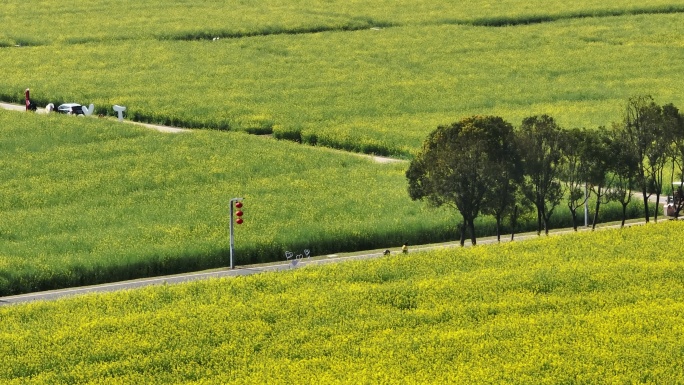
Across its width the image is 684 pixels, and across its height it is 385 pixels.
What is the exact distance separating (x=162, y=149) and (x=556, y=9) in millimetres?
71435

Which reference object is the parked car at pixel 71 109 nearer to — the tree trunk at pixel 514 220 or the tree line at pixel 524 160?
the tree line at pixel 524 160

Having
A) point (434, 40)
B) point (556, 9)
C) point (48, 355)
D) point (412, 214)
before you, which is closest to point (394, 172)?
point (412, 214)

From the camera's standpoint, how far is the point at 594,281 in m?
51.8

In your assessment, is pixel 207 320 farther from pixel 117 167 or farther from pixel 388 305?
pixel 117 167

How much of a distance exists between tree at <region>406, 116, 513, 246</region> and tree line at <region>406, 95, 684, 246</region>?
0.04m

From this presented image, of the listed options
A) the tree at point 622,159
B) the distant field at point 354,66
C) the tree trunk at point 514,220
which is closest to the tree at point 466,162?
the tree trunk at point 514,220

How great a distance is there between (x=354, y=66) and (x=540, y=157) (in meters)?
58.6

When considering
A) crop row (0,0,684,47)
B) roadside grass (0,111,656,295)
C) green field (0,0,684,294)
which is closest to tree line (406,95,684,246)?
roadside grass (0,111,656,295)

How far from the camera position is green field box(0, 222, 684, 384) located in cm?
4269

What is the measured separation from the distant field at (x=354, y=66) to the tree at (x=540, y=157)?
2513 centimetres

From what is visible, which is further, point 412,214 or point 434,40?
point 434,40

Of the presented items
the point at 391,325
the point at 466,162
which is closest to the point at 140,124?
the point at 466,162

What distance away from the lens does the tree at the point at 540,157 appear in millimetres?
62625

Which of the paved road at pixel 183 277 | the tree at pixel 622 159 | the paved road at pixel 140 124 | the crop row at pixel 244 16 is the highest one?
the crop row at pixel 244 16
